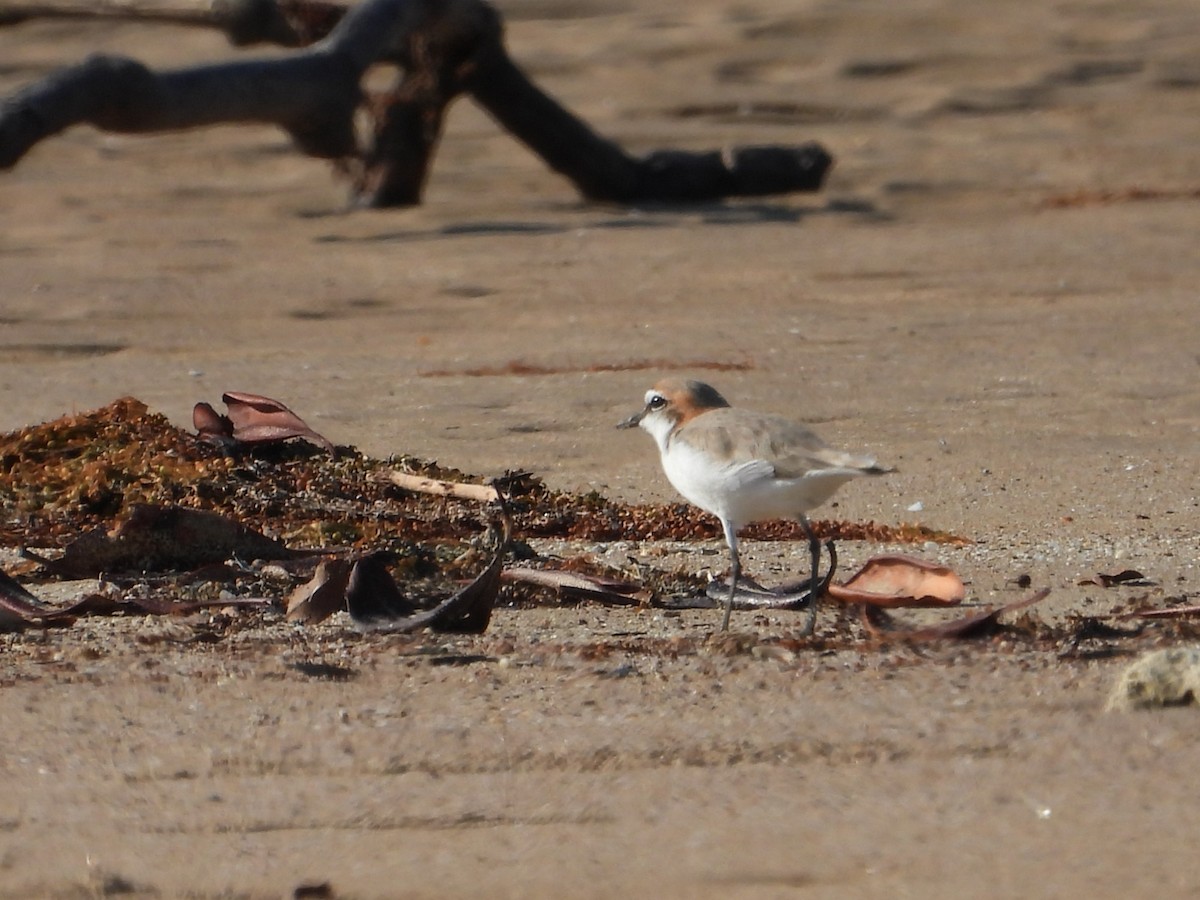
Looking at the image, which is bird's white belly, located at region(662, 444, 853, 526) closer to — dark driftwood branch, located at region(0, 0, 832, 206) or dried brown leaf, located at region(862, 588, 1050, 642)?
dried brown leaf, located at region(862, 588, 1050, 642)

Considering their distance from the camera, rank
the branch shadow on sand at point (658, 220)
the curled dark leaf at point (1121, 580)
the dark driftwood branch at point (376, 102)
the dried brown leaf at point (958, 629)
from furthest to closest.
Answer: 1. the branch shadow on sand at point (658, 220)
2. the dark driftwood branch at point (376, 102)
3. the curled dark leaf at point (1121, 580)
4. the dried brown leaf at point (958, 629)

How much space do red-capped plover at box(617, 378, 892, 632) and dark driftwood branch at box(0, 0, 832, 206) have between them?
5.73m

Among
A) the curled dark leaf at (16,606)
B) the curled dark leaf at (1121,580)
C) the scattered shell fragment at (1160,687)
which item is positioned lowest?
the curled dark leaf at (16,606)

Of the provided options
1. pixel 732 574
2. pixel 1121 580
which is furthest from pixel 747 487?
pixel 1121 580

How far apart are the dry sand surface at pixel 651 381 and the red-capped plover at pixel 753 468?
0.81ft

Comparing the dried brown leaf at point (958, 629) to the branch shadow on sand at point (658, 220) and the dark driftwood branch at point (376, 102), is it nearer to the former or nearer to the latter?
the dark driftwood branch at point (376, 102)

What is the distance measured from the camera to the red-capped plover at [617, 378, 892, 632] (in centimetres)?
389

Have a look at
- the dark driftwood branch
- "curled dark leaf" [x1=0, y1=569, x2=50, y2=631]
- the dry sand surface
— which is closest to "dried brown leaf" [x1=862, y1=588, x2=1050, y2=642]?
the dry sand surface

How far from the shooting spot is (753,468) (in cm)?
393

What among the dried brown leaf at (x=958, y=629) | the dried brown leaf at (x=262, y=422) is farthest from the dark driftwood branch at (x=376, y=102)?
the dried brown leaf at (x=958, y=629)

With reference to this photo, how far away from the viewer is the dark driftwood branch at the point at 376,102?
30.5 feet

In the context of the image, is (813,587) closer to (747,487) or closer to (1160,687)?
(747,487)

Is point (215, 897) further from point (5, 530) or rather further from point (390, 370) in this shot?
point (390, 370)

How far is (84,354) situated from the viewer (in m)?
7.89
